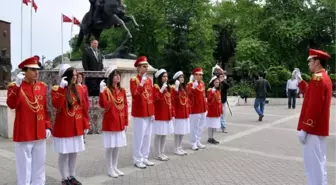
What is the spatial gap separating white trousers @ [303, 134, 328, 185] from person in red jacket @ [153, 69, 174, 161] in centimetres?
361

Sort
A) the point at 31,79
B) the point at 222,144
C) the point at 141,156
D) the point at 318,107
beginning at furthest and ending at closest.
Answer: the point at 222,144 → the point at 141,156 → the point at 31,79 → the point at 318,107

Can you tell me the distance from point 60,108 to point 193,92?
167 inches

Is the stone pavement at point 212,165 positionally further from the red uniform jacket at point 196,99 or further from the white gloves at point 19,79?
the white gloves at point 19,79

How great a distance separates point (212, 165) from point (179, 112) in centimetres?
160

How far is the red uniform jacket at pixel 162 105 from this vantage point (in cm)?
811

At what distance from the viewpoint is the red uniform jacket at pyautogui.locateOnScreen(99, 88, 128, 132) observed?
6589 millimetres

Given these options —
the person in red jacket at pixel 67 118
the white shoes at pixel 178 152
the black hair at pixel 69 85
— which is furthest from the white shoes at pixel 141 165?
the black hair at pixel 69 85

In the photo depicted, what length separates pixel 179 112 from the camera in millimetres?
A: 8625

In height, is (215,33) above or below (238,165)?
above

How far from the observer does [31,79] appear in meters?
5.36

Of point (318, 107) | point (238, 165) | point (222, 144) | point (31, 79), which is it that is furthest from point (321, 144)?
point (222, 144)

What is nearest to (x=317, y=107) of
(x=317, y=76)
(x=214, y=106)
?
(x=317, y=76)

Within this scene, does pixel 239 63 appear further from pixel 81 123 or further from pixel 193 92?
pixel 81 123

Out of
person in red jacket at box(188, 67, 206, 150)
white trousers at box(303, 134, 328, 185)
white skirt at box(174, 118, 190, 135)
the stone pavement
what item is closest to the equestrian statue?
the stone pavement
